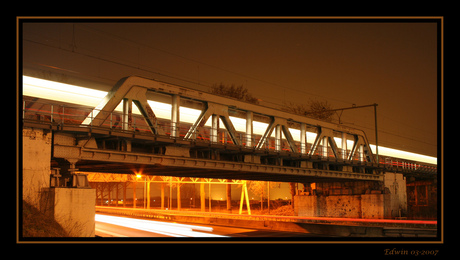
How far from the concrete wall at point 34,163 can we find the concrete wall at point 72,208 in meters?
0.36

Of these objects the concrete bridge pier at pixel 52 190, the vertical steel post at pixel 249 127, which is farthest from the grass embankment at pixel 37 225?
the vertical steel post at pixel 249 127

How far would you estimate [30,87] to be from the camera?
2095cm

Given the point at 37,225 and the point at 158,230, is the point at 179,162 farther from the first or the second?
the point at 37,225

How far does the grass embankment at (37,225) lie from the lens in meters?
14.4

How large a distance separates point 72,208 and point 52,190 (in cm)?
107

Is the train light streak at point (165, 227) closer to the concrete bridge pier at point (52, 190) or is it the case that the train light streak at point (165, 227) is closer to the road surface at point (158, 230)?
the road surface at point (158, 230)

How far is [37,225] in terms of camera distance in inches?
584

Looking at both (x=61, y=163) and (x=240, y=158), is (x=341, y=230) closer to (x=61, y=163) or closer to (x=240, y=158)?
(x=240, y=158)

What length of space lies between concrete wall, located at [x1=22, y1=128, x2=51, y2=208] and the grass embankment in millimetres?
557

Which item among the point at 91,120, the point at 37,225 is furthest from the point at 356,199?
the point at 37,225

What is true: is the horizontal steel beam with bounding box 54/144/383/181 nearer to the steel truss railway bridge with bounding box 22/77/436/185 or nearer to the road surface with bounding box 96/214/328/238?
the steel truss railway bridge with bounding box 22/77/436/185

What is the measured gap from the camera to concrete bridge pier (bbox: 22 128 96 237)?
650 inches

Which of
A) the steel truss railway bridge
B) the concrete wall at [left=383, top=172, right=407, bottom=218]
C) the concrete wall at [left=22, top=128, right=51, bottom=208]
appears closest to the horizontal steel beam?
the steel truss railway bridge
